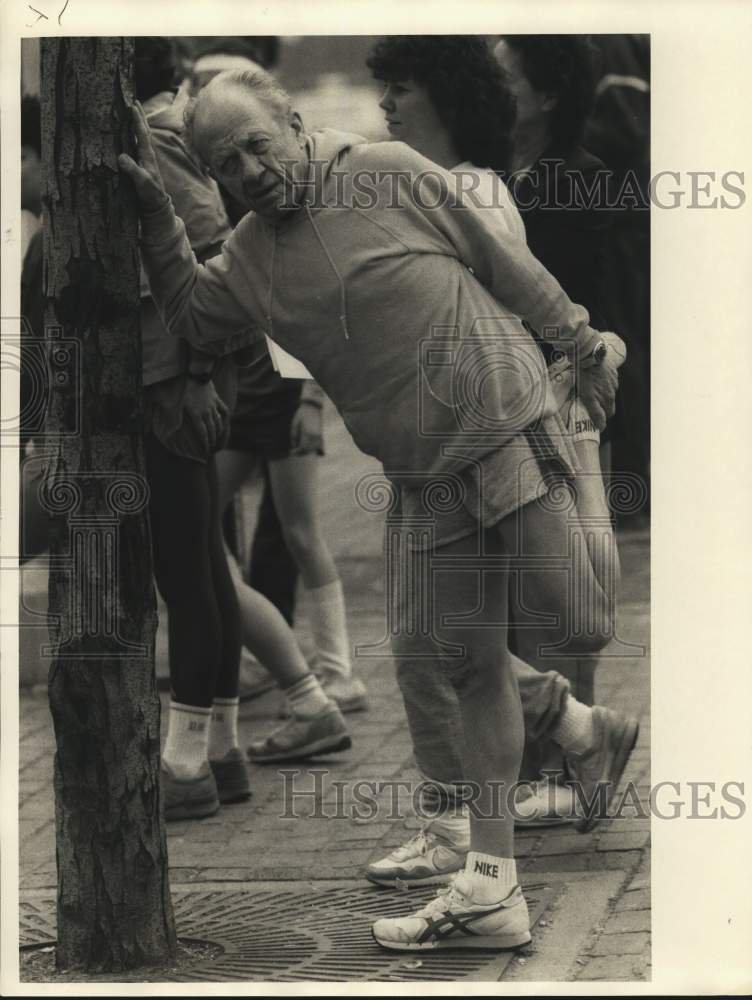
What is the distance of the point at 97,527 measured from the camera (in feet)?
16.4

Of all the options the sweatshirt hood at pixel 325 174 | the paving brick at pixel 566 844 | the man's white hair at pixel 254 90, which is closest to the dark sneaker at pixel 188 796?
the paving brick at pixel 566 844

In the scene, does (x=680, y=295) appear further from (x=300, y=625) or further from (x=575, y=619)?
(x=300, y=625)

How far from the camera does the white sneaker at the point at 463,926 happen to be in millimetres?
5074

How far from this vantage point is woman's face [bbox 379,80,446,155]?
209 inches

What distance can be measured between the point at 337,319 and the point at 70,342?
58 cm

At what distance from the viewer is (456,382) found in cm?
502

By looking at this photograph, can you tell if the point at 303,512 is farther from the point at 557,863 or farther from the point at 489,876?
the point at 489,876

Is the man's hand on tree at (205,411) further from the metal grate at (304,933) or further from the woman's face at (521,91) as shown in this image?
the metal grate at (304,933)

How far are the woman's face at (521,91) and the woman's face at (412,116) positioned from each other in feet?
0.65

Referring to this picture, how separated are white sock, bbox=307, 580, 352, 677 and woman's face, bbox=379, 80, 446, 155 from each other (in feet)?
6.87

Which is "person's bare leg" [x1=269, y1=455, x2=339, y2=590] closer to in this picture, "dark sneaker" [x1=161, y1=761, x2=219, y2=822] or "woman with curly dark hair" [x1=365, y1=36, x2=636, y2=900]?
"dark sneaker" [x1=161, y1=761, x2=219, y2=822]

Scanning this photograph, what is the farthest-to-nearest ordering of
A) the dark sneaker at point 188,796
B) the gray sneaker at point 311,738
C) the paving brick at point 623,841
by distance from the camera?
the gray sneaker at point 311,738, the dark sneaker at point 188,796, the paving brick at point 623,841

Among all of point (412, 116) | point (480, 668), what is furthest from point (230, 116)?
point (480, 668)

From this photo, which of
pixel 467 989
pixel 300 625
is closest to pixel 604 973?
pixel 467 989
